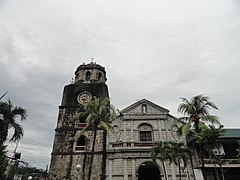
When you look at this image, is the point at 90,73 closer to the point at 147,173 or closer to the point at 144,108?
the point at 144,108

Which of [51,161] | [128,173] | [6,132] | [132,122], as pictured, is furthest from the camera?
[132,122]

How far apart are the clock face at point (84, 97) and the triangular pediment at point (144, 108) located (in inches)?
224

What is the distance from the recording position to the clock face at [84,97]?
2797 centimetres

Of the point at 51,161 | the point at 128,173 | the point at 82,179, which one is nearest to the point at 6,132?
the point at 51,161

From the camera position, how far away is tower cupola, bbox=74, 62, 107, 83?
30.5 m

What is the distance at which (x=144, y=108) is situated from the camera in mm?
26844

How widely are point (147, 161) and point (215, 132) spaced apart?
894cm

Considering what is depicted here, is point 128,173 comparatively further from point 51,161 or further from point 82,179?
point 51,161

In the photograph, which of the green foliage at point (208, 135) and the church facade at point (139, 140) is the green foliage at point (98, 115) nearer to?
the church facade at point (139, 140)

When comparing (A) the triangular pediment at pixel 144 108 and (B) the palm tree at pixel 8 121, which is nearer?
(B) the palm tree at pixel 8 121

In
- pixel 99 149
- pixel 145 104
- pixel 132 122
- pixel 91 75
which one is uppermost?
pixel 91 75

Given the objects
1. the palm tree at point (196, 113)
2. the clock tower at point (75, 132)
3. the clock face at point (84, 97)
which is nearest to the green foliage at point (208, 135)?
the palm tree at point (196, 113)

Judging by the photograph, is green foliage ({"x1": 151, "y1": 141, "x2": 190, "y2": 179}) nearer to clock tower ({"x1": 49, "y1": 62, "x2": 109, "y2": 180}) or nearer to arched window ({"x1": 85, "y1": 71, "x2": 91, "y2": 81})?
clock tower ({"x1": 49, "y1": 62, "x2": 109, "y2": 180})

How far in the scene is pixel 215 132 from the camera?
1673 centimetres
